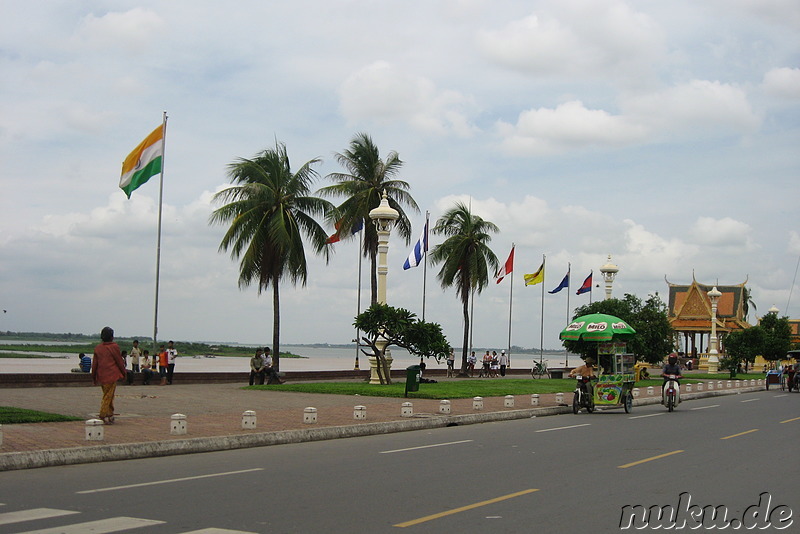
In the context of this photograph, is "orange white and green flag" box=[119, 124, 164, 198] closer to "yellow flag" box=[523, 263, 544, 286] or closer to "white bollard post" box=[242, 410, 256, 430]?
"white bollard post" box=[242, 410, 256, 430]

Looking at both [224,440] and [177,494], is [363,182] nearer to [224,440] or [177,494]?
[224,440]

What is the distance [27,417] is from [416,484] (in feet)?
30.7

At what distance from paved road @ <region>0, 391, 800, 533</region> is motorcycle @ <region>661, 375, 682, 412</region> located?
355 inches

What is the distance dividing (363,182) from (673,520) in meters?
35.7

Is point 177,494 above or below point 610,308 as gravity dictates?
below

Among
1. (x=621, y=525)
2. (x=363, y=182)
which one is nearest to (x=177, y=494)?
(x=621, y=525)

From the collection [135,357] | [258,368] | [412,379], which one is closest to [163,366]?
[135,357]

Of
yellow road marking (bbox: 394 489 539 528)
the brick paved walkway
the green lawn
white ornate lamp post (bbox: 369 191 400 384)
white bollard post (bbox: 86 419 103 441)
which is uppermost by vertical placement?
white ornate lamp post (bbox: 369 191 400 384)

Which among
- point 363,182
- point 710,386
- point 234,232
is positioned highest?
point 363,182

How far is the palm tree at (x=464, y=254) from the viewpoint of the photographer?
5366 centimetres

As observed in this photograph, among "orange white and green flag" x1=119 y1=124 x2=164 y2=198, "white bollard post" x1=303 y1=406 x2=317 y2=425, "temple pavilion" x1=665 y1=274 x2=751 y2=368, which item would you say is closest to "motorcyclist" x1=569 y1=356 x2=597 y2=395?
"white bollard post" x1=303 y1=406 x2=317 y2=425

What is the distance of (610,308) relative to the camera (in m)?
48.4

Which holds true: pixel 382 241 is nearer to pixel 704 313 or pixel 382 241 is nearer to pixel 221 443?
pixel 221 443

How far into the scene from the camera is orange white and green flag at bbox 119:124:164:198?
27359mm
